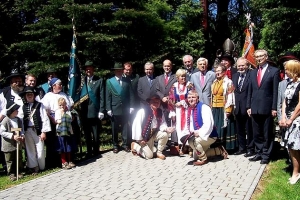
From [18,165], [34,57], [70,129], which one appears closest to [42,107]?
[70,129]

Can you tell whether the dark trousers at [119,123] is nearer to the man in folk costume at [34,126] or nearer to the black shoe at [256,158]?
the man in folk costume at [34,126]

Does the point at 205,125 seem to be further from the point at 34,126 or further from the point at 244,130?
the point at 34,126

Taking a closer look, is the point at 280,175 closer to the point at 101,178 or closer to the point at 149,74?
the point at 101,178

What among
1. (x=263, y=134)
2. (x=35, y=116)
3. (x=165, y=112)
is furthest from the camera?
(x=165, y=112)

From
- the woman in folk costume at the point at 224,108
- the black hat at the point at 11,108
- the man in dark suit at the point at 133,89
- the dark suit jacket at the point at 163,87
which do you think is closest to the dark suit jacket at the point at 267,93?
the woman in folk costume at the point at 224,108

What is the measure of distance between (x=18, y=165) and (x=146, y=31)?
6.13 m

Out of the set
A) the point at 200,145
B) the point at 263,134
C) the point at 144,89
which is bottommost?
the point at 200,145

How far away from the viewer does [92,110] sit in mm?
8008

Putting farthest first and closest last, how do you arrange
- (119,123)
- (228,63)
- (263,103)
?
(119,123), (228,63), (263,103)

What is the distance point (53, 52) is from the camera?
1017 cm

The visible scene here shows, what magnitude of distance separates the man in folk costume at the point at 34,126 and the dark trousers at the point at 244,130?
3861 millimetres

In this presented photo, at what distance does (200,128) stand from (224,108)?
2.87ft

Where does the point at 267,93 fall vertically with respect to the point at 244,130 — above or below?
above

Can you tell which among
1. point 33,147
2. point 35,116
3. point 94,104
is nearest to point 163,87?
point 94,104
